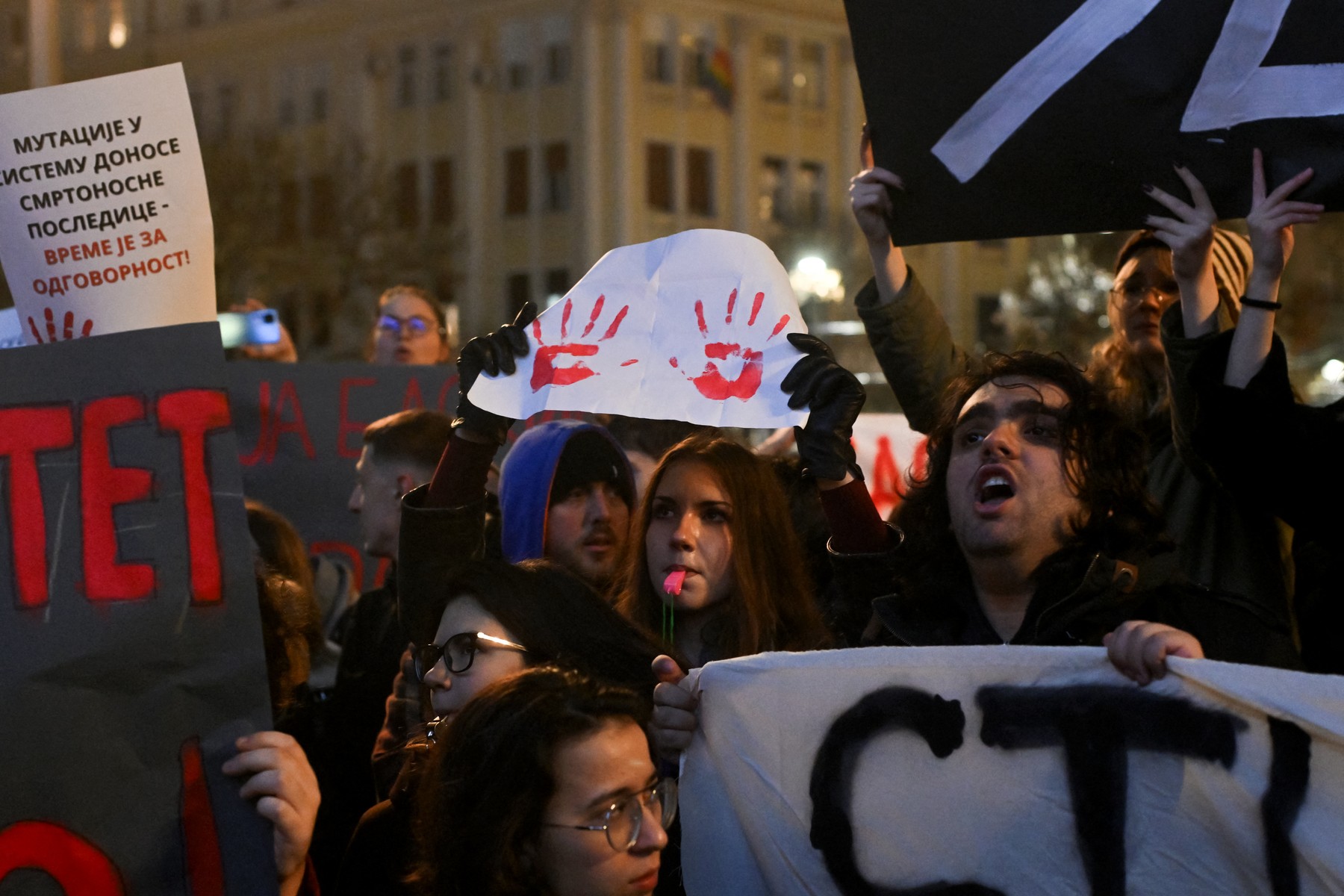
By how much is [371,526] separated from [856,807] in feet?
6.68

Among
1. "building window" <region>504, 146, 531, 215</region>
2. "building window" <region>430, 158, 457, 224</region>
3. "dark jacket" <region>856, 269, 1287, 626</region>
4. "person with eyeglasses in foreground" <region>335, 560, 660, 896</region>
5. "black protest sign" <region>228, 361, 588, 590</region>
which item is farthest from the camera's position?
"building window" <region>430, 158, 457, 224</region>

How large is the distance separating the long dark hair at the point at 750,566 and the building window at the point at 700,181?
3291 centimetres

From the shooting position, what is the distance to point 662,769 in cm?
283

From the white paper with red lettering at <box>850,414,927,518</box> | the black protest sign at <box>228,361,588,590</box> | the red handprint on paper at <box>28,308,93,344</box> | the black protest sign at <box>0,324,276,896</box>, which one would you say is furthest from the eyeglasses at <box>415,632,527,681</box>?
the white paper with red lettering at <box>850,414,927,518</box>

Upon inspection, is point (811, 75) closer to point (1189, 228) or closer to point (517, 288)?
point (517, 288)

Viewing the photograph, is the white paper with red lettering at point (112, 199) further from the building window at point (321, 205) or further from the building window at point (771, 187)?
the building window at point (771, 187)

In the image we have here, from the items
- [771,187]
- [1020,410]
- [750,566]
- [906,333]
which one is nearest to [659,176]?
[771,187]

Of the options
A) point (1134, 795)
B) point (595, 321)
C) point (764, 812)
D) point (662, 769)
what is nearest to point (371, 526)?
point (595, 321)

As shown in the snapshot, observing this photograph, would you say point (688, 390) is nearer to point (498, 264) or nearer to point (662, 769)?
point (662, 769)

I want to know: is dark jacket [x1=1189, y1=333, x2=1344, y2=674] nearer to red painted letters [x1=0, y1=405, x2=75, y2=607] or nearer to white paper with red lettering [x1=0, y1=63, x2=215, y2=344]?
white paper with red lettering [x1=0, y1=63, x2=215, y2=344]

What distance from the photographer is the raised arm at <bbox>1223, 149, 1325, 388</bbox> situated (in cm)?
283

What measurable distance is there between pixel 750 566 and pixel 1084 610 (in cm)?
80

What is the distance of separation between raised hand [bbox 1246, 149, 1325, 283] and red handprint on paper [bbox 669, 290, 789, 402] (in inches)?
32.2

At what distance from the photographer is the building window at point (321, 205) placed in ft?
115
